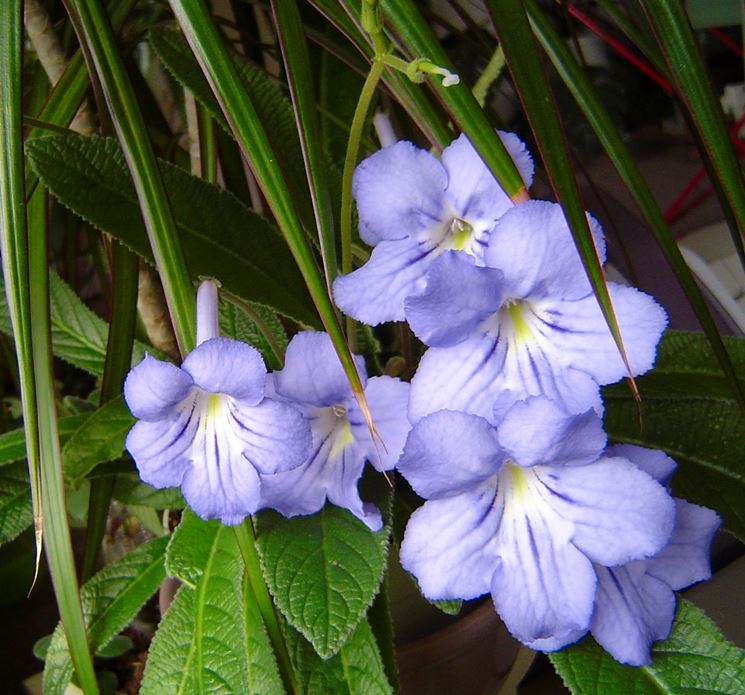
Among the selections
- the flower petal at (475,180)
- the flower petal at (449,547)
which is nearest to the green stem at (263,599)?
the flower petal at (449,547)

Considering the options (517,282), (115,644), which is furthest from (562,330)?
(115,644)

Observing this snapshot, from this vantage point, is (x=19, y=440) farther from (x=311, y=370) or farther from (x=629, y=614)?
(x=629, y=614)

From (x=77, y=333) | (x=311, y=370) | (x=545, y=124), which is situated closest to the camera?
(x=545, y=124)

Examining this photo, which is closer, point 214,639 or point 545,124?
point 545,124

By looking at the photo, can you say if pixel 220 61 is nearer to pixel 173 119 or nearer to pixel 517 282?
pixel 517 282

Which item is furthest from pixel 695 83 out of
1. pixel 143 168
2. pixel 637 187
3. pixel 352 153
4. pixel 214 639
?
pixel 214 639

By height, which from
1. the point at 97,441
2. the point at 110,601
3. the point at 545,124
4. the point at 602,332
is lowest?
the point at 110,601

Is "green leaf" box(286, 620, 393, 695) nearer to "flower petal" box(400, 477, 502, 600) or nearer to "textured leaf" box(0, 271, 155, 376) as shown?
"flower petal" box(400, 477, 502, 600)

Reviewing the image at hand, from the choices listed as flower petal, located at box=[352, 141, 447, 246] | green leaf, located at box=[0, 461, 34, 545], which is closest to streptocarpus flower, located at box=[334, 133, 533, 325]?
flower petal, located at box=[352, 141, 447, 246]
